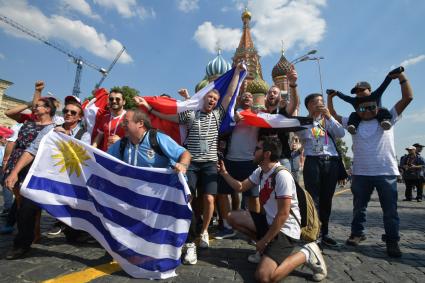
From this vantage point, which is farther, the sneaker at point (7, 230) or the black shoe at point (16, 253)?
the sneaker at point (7, 230)

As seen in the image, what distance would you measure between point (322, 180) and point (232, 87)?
7.19 feet

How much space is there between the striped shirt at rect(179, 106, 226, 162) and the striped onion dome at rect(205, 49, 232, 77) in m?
45.0

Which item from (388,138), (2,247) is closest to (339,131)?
(388,138)

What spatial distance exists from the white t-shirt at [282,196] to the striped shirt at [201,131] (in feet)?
3.20

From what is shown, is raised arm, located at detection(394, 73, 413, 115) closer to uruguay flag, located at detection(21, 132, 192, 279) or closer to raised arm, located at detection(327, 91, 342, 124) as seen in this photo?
raised arm, located at detection(327, 91, 342, 124)

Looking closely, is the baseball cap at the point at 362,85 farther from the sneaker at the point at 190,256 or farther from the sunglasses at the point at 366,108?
the sneaker at the point at 190,256

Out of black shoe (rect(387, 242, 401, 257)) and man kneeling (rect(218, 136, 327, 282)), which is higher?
man kneeling (rect(218, 136, 327, 282))

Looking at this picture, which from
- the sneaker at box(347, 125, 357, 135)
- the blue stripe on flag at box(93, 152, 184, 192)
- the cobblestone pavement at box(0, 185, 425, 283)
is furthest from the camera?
the sneaker at box(347, 125, 357, 135)

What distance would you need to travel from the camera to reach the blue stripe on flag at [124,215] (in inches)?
125

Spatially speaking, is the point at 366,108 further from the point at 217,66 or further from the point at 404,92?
the point at 217,66

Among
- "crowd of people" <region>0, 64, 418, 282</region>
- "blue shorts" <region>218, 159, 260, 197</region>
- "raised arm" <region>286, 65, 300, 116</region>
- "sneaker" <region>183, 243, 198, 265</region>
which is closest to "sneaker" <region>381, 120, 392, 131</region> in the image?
"crowd of people" <region>0, 64, 418, 282</region>

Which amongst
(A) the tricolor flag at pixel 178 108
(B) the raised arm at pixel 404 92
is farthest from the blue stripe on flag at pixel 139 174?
(B) the raised arm at pixel 404 92

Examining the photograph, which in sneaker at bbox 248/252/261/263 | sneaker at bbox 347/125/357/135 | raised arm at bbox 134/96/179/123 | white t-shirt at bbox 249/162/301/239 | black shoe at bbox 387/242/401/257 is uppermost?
raised arm at bbox 134/96/179/123

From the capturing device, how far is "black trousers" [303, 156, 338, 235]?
179 inches
